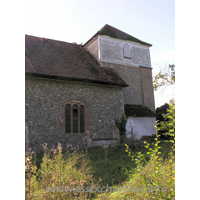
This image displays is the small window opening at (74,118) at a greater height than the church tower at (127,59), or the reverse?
the church tower at (127,59)

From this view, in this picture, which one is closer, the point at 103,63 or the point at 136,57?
the point at 103,63

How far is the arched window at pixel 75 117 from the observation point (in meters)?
12.3

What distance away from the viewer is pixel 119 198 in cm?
437

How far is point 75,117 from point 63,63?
3.90 m

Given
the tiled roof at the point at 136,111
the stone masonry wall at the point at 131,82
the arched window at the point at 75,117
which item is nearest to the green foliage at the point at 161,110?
the stone masonry wall at the point at 131,82

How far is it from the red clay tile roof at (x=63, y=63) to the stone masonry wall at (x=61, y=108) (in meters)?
0.48

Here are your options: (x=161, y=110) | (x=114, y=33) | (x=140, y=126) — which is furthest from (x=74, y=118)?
(x=161, y=110)

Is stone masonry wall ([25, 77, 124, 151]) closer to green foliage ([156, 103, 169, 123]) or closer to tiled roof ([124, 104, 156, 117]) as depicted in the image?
tiled roof ([124, 104, 156, 117])

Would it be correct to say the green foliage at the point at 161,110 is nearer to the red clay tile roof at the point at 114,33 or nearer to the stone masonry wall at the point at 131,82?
the stone masonry wall at the point at 131,82

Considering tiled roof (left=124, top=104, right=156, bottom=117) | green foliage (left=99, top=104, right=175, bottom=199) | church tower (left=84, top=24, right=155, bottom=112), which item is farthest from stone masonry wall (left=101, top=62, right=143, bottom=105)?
green foliage (left=99, top=104, right=175, bottom=199)

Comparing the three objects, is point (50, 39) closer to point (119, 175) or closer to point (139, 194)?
point (119, 175)
